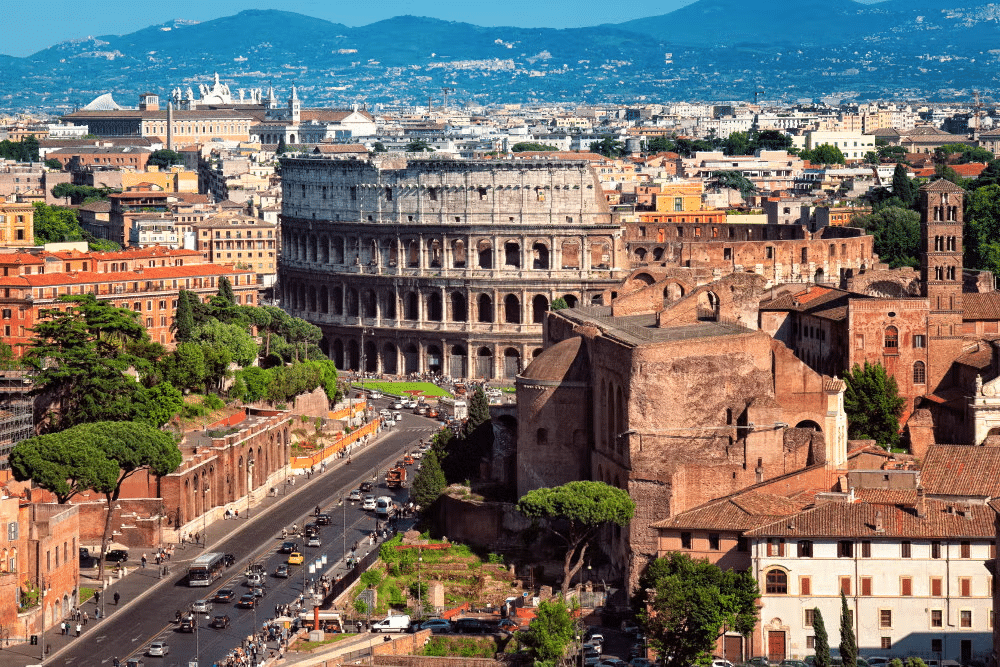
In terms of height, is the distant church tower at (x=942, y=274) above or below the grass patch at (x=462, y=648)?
above

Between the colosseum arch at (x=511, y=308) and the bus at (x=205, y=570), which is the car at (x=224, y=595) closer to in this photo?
the bus at (x=205, y=570)

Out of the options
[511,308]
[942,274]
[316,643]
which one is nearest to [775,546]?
[316,643]

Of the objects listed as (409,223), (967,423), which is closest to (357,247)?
(409,223)

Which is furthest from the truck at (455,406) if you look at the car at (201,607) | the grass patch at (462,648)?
the grass patch at (462,648)

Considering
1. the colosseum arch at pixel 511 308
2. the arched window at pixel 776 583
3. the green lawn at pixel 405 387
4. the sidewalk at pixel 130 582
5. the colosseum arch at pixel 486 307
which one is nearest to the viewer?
the arched window at pixel 776 583

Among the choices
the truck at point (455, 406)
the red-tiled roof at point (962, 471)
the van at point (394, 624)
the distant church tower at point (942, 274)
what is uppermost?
the distant church tower at point (942, 274)

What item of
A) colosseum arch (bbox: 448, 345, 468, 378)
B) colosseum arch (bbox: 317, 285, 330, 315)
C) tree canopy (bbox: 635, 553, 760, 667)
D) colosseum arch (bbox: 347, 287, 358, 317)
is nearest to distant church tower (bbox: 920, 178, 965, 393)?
tree canopy (bbox: 635, 553, 760, 667)
